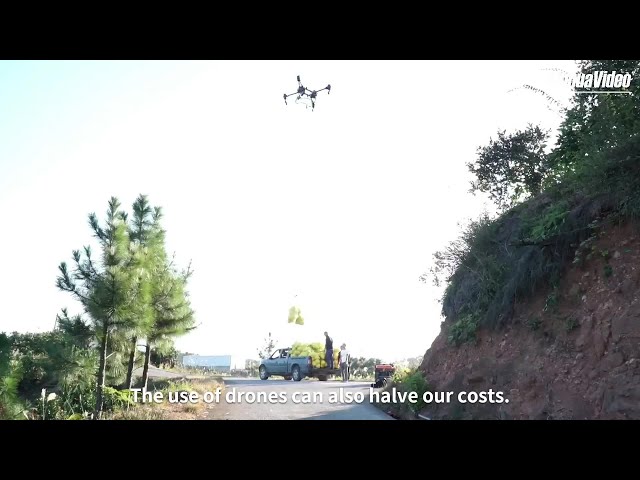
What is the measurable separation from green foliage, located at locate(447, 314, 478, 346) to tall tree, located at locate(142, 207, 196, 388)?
5396 mm

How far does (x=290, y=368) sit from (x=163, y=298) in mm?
4178

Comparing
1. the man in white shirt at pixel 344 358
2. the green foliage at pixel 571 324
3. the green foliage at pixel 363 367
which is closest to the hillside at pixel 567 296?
the green foliage at pixel 571 324

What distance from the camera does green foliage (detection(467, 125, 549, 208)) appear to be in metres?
11.8

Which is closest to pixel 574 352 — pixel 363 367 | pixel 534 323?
pixel 534 323

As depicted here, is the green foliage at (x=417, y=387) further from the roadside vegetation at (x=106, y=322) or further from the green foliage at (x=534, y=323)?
the roadside vegetation at (x=106, y=322)

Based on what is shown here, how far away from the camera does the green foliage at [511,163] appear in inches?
464

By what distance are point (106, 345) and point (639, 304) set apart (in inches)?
329

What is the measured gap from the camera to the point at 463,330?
348 inches

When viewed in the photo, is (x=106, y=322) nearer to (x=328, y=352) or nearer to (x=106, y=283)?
(x=106, y=283)
